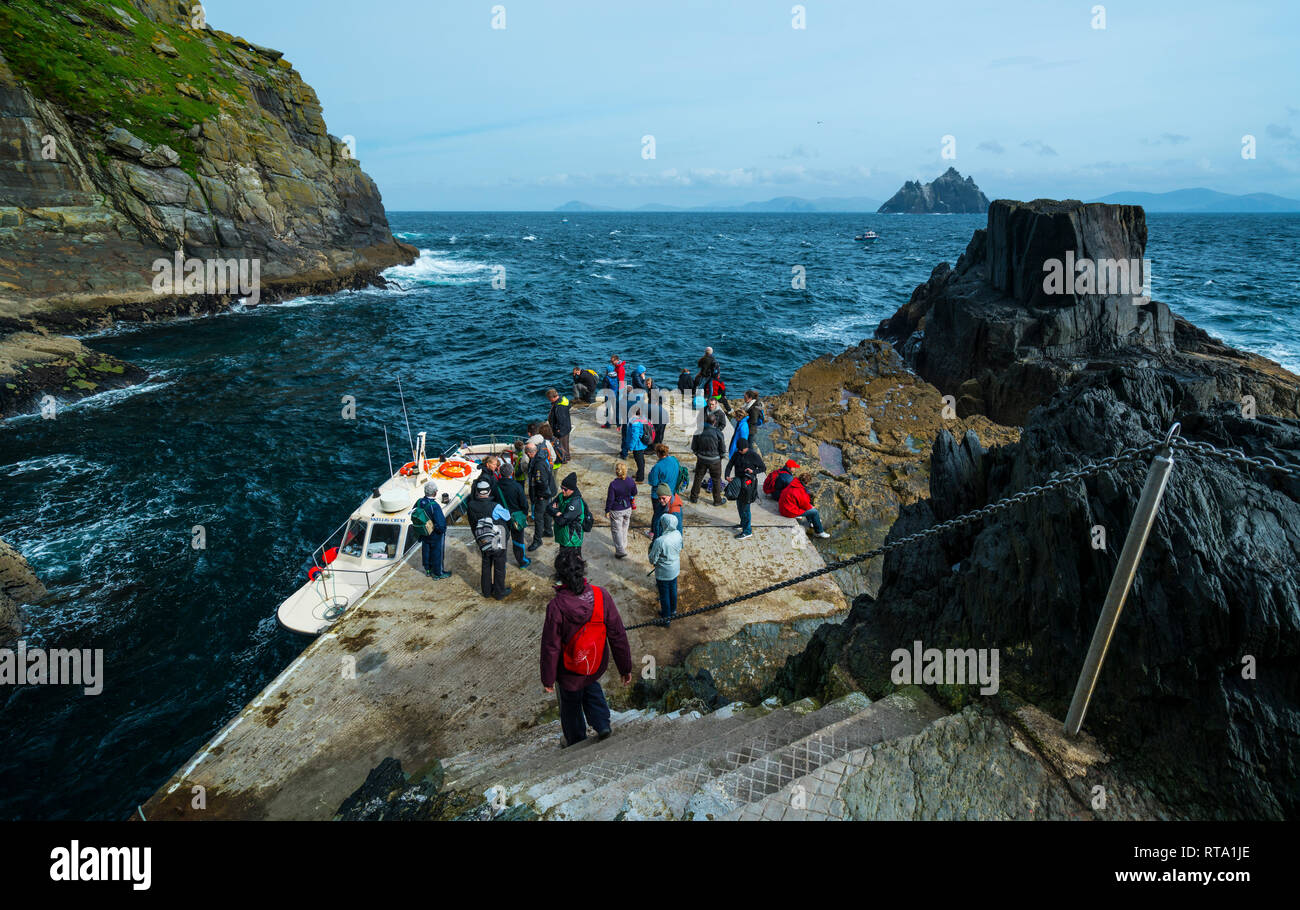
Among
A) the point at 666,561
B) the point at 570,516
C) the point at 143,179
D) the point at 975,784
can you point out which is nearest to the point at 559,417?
the point at 570,516

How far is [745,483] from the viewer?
11203 millimetres

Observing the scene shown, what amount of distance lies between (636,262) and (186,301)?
5400 cm

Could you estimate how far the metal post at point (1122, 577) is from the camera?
Answer: 3.70 m

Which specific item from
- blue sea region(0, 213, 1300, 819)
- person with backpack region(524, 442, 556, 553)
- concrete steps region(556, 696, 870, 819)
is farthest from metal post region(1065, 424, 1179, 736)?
blue sea region(0, 213, 1300, 819)

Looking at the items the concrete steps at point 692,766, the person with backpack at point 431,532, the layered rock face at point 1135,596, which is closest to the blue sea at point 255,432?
the person with backpack at point 431,532

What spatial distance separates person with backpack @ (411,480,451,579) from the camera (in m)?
10.2

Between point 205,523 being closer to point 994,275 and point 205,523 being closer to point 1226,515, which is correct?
point 1226,515

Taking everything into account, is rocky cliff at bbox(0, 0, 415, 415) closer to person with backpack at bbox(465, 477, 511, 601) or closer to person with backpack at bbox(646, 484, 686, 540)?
person with backpack at bbox(465, 477, 511, 601)

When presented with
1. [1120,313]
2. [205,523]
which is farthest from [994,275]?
[205,523]

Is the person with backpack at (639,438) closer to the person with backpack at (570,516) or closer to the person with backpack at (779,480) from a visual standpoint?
the person with backpack at (779,480)

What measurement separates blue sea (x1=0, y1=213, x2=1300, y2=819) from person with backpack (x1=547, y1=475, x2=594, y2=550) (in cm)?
668

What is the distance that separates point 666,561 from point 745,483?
3114 millimetres

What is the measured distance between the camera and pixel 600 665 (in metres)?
5.86

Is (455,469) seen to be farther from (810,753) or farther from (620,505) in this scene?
(810,753)
